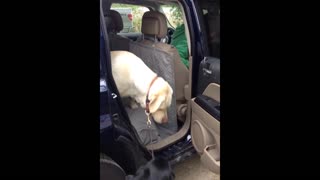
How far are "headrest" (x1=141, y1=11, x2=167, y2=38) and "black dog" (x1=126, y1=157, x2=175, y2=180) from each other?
1.00m

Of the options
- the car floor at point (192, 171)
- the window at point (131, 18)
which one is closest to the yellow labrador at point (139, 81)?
the car floor at point (192, 171)

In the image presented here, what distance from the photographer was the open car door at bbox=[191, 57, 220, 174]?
2.02m

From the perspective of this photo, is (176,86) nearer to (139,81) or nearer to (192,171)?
(139,81)

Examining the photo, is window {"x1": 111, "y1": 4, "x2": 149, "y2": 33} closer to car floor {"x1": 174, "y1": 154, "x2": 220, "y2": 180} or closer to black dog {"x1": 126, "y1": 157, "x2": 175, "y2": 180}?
car floor {"x1": 174, "y1": 154, "x2": 220, "y2": 180}

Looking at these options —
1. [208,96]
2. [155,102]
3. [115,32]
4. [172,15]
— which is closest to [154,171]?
[155,102]

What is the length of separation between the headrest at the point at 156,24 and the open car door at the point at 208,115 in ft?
1.34

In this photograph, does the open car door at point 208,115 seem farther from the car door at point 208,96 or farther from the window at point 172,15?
the window at point 172,15

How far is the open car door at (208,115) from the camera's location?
2.02 m

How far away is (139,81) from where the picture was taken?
1938 millimetres

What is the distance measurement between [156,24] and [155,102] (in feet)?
2.37
